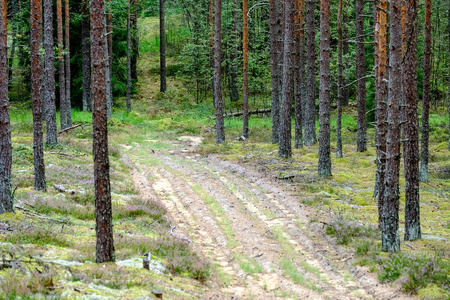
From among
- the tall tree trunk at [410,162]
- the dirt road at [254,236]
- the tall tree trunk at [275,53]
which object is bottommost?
the dirt road at [254,236]

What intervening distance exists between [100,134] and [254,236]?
5.57 metres

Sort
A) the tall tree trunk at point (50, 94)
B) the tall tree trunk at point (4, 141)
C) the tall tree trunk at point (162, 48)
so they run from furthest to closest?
the tall tree trunk at point (162, 48) → the tall tree trunk at point (50, 94) → the tall tree trunk at point (4, 141)

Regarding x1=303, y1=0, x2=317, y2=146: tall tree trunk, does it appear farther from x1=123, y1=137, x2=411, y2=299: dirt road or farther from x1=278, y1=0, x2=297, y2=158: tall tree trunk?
x1=123, y1=137, x2=411, y2=299: dirt road

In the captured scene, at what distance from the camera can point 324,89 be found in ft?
55.0

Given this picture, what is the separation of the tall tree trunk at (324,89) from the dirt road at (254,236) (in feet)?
8.09

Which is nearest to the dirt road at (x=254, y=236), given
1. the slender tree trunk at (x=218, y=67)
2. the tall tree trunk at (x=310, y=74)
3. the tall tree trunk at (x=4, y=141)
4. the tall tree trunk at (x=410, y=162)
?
the tall tree trunk at (x=410, y=162)

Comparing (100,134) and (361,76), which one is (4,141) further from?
(361,76)

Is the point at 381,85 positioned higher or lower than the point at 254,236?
higher

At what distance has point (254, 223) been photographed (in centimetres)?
1233

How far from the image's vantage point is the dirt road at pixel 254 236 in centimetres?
848

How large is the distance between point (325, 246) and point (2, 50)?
30.1 ft

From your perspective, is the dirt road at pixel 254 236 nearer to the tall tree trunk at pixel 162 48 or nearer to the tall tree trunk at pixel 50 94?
the tall tree trunk at pixel 50 94

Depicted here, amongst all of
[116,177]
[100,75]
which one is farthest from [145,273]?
[116,177]

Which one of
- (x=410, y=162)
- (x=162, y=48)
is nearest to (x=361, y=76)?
(x=410, y=162)
